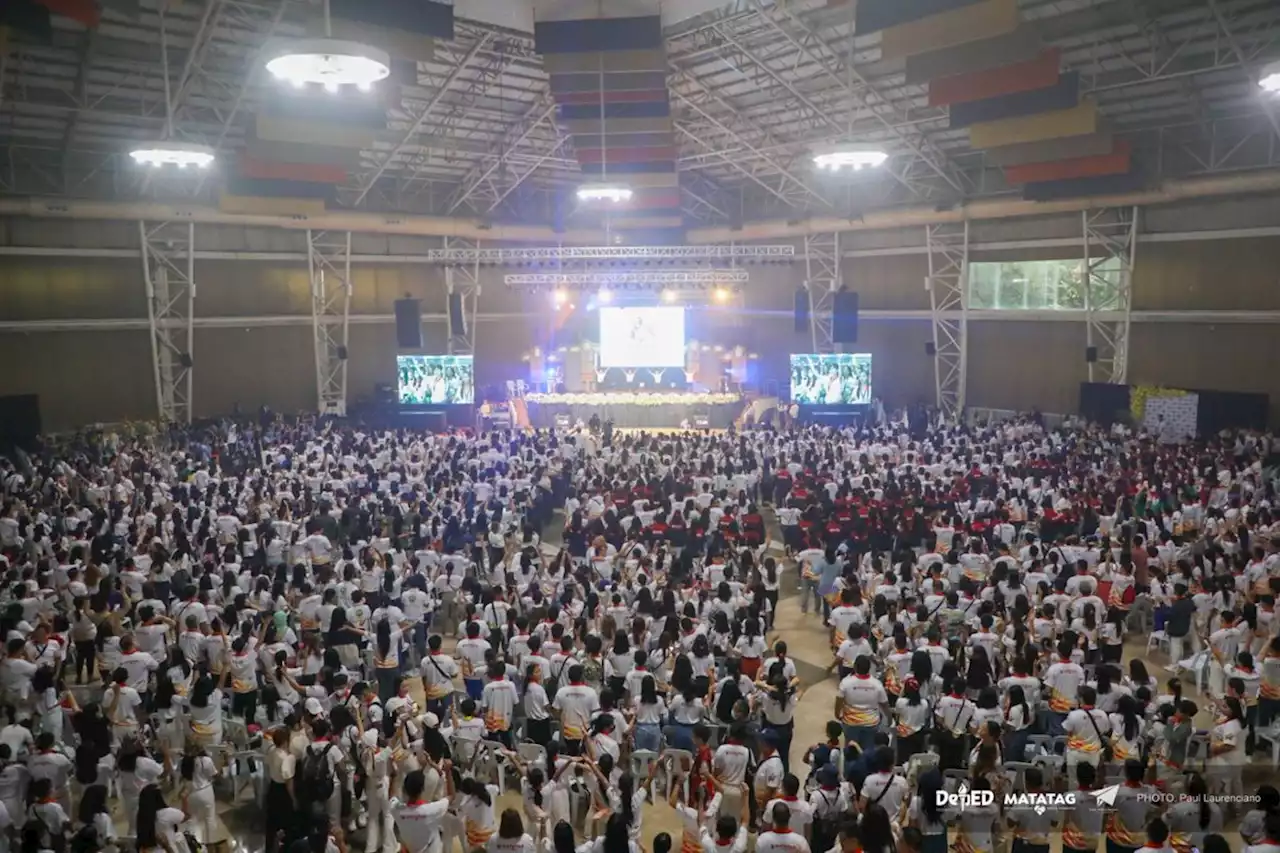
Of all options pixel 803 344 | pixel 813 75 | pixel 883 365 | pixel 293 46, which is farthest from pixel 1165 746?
pixel 803 344

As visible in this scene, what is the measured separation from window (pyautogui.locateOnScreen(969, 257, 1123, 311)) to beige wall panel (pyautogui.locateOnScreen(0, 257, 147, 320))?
2178 cm

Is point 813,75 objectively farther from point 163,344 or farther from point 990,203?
point 163,344

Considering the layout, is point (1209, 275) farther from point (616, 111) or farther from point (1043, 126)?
point (616, 111)

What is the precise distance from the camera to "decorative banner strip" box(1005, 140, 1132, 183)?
1778 cm

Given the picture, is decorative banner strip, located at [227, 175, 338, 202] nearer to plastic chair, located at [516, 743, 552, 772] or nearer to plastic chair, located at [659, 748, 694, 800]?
plastic chair, located at [516, 743, 552, 772]

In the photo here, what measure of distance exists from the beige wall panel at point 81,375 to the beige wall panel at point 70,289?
1.68 feet

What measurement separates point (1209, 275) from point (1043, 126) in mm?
6081

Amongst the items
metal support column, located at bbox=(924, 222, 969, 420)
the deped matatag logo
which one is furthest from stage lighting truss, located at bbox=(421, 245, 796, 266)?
the deped matatag logo

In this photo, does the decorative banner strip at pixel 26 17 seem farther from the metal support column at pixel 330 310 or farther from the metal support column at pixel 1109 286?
the metal support column at pixel 1109 286

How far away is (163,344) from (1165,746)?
75.6 feet

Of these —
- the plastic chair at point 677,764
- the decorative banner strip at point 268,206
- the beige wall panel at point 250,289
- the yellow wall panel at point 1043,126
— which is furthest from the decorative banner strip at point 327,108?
the plastic chair at point 677,764

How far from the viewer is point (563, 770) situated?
224 inches

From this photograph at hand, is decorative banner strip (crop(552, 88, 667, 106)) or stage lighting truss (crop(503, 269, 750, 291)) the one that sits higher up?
decorative banner strip (crop(552, 88, 667, 106))

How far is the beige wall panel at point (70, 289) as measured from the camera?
2041 centimetres
